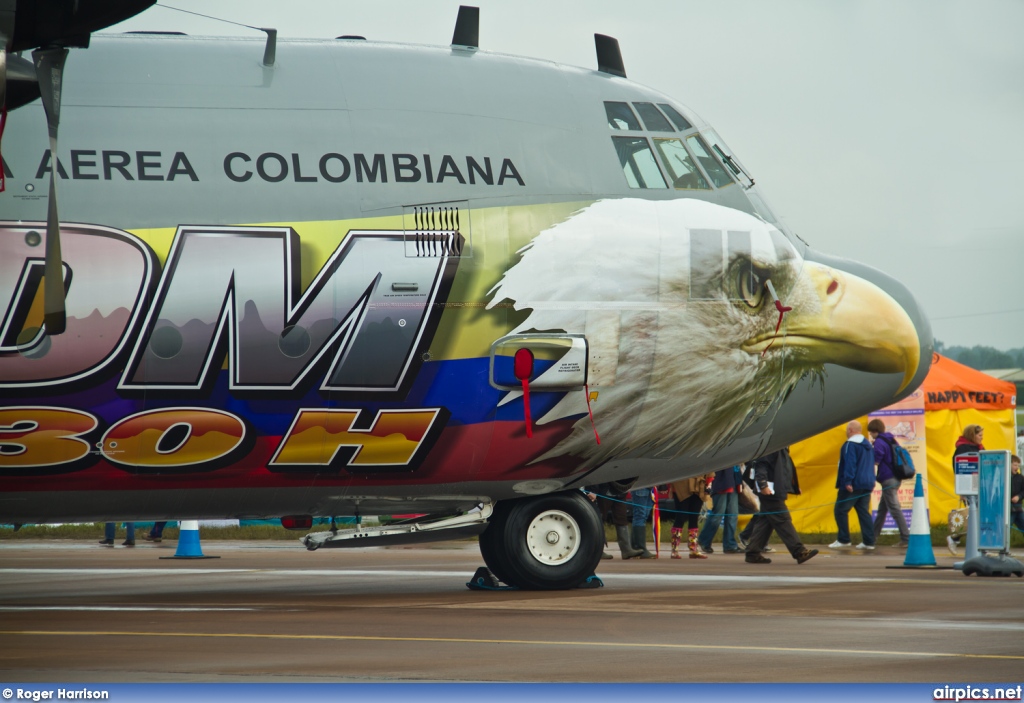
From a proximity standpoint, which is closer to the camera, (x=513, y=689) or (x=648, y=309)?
(x=513, y=689)

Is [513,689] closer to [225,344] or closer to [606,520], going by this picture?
[225,344]

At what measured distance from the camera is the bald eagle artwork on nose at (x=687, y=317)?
12.4 meters

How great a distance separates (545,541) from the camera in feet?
43.4

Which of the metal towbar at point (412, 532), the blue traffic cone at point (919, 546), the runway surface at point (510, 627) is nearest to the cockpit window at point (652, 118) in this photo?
the metal towbar at point (412, 532)

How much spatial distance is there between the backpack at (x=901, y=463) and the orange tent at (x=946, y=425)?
2501 millimetres

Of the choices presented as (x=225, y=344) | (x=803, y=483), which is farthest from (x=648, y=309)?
(x=803, y=483)

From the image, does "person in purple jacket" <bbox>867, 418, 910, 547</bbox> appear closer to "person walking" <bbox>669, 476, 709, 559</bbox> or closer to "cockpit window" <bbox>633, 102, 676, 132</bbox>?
"person walking" <bbox>669, 476, 709, 559</bbox>

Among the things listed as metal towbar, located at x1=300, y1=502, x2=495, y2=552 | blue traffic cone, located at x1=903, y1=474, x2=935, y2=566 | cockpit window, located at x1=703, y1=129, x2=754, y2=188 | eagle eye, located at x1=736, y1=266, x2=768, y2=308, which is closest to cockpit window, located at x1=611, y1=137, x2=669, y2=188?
cockpit window, located at x1=703, y1=129, x2=754, y2=188

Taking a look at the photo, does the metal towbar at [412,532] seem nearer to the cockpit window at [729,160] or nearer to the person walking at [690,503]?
the cockpit window at [729,160]

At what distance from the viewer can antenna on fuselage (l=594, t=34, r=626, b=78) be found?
13766 millimetres

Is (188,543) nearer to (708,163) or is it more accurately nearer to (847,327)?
(708,163)

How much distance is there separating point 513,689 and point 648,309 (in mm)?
6350

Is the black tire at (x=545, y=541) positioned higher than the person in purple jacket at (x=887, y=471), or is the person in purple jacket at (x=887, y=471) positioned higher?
the person in purple jacket at (x=887, y=471)

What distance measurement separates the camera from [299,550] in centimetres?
2416
